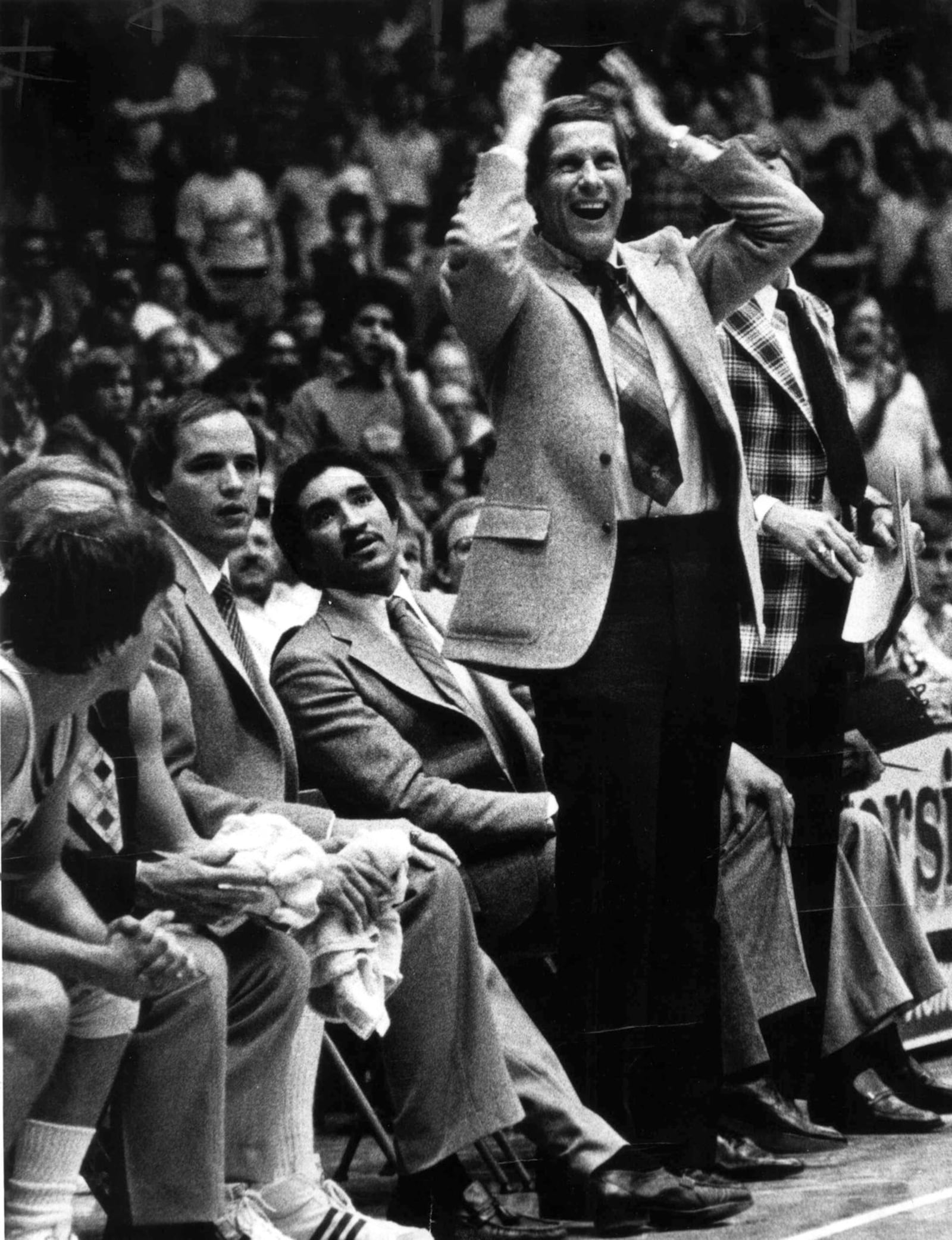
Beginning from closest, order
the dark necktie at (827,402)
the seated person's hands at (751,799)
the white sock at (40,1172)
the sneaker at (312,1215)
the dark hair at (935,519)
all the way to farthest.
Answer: the white sock at (40,1172)
the sneaker at (312,1215)
the seated person's hands at (751,799)
the dark necktie at (827,402)
the dark hair at (935,519)

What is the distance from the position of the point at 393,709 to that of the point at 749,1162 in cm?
126

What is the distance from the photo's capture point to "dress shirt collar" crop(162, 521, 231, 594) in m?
4.42

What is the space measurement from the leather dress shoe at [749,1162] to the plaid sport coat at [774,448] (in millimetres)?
1011

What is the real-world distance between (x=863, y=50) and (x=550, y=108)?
2.53 feet

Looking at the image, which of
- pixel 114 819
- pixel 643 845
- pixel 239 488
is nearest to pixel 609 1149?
pixel 643 845

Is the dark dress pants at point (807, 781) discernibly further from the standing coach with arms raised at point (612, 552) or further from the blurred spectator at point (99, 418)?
the blurred spectator at point (99, 418)

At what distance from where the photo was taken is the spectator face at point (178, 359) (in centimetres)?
444

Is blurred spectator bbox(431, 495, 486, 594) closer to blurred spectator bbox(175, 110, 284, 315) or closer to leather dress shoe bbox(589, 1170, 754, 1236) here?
blurred spectator bbox(175, 110, 284, 315)

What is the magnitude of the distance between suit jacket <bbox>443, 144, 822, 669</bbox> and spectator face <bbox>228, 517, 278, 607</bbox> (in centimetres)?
40

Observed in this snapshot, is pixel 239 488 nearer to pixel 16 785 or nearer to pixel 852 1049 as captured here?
pixel 16 785

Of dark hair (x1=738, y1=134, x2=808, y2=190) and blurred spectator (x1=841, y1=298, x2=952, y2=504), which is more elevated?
dark hair (x1=738, y1=134, x2=808, y2=190)

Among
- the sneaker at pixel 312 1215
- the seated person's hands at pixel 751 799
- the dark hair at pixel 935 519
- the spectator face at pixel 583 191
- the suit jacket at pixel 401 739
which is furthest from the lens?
the dark hair at pixel 935 519

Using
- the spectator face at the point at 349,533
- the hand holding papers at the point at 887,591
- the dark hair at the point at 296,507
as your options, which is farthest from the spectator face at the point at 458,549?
the hand holding papers at the point at 887,591

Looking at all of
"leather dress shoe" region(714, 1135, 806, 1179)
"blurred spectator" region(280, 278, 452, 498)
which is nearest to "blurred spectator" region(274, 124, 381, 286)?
"blurred spectator" region(280, 278, 452, 498)
